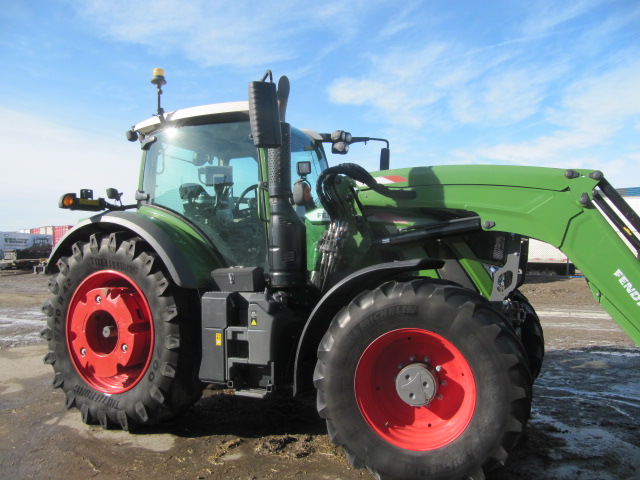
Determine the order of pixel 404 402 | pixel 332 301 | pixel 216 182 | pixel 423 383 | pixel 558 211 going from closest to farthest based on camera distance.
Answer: pixel 423 383 → pixel 404 402 → pixel 558 211 → pixel 332 301 → pixel 216 182

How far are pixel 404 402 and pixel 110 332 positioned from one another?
240cm

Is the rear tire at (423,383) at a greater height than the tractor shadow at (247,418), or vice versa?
the rear tire at (423,383)

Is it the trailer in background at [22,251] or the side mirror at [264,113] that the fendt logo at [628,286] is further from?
the trailer in background at [22,251]

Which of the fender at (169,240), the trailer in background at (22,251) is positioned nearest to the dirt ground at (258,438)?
the fender at (169,240)

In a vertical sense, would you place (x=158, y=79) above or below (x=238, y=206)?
above

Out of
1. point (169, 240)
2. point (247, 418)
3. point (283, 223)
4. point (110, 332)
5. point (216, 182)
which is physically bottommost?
point (247, 418)

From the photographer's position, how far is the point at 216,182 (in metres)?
4.07

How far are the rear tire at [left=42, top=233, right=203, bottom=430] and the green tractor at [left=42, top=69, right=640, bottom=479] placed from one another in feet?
0.05

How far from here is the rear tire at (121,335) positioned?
11.7ft

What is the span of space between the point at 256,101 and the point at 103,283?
6.76 ft

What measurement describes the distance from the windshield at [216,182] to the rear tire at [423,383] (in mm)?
1248

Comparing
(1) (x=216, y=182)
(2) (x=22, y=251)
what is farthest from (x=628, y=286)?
(2) (x=22, y=251)

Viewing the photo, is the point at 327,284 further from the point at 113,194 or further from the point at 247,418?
the point at 113,194

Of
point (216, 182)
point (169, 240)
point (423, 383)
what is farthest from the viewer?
point (216, 182)
